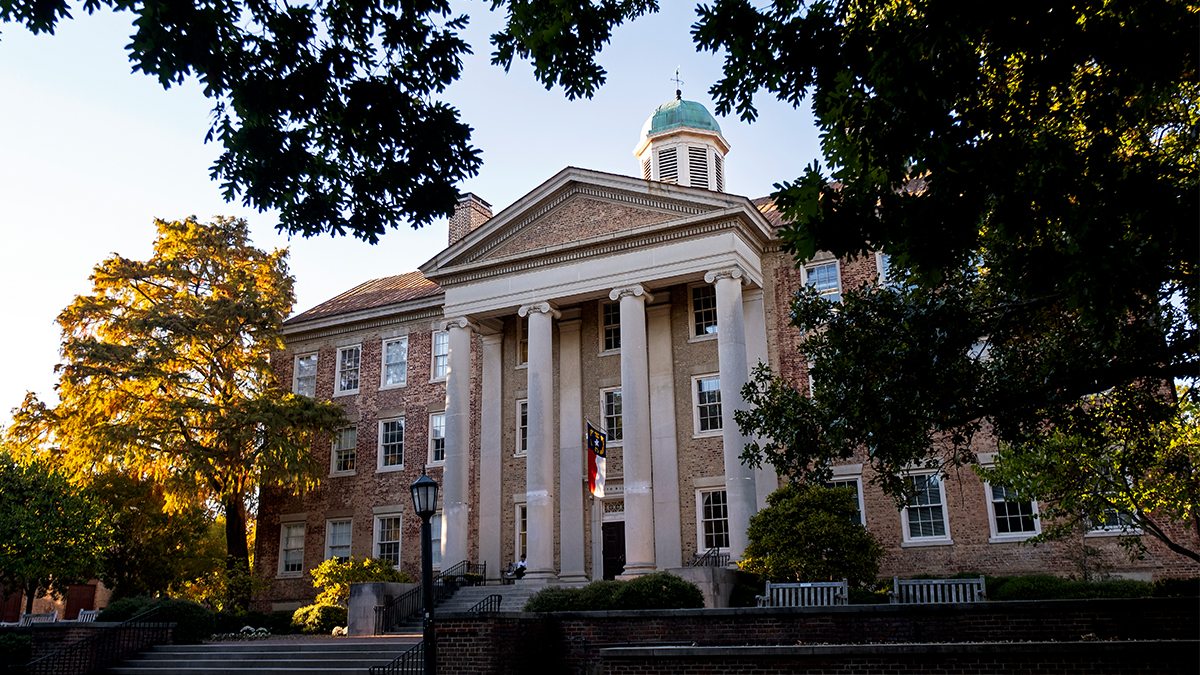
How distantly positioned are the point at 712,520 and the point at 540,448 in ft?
18.2

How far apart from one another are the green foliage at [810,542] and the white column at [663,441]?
5065 millimetres

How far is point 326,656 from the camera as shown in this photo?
2061cm

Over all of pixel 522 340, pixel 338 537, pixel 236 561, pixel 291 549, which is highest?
pixel 522 340

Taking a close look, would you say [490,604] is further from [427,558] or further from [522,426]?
[427,558]

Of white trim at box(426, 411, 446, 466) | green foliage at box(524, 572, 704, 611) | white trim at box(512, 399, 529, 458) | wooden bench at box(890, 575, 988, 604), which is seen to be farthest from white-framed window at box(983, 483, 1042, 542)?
white trim at box(426, 411, 446, 466)

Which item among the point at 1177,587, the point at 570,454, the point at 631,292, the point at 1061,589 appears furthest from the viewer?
the point at 570,454

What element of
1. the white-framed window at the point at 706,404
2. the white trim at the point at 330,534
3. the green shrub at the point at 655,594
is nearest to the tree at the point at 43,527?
the white trim at the point at 330,534

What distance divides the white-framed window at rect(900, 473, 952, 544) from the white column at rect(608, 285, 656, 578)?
7.16 m

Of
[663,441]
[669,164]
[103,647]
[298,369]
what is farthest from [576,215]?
[103,647]

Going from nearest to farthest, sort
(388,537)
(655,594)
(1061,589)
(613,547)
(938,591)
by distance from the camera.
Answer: (655,594)
(1061,589)
(938,591)
(613,547)
(388,537)

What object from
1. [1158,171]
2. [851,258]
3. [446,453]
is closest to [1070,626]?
[1158,171]

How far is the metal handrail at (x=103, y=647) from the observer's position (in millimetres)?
21328

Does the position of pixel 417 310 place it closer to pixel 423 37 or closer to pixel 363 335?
pixel 363 335

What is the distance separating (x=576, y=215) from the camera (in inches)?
1239
